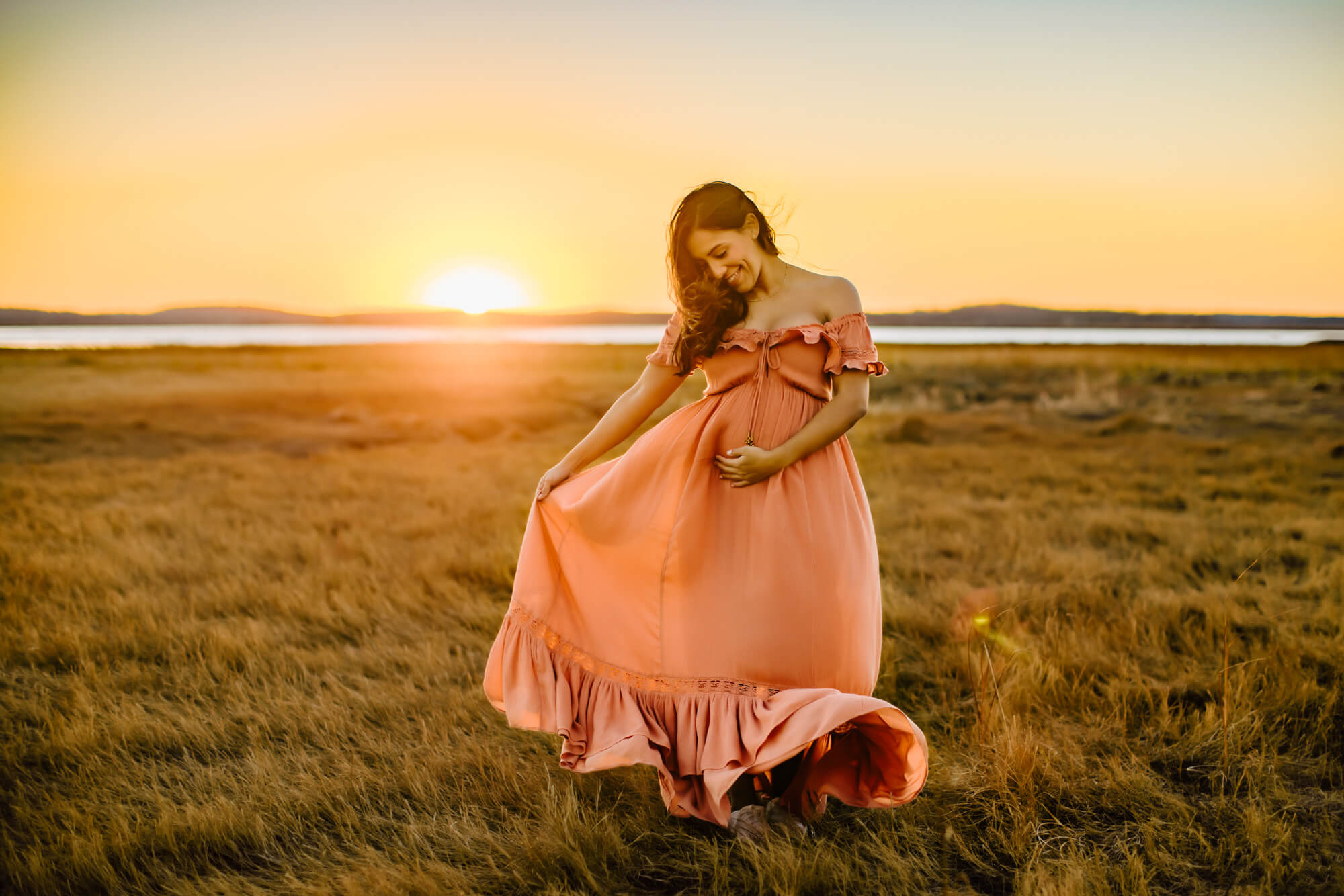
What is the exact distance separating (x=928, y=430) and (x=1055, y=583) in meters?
9.97

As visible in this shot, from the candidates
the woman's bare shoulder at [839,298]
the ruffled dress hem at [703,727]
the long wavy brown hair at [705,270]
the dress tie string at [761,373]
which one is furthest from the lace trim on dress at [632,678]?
the woman's bare shoulder at [839,298]

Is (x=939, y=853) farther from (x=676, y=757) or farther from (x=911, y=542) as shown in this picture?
(x=911, y=542)

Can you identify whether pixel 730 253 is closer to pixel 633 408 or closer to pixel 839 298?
pixel 839 298

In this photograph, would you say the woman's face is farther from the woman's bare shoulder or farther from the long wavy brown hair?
the woman's bare shoulder

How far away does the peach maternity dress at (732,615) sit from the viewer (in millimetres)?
2475

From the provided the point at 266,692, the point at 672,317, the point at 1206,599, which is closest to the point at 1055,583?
the point at 1206,599

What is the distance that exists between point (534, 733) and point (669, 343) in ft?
6.78

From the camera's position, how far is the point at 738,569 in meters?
2.55

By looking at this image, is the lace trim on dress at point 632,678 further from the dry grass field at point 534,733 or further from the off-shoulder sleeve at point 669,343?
the off-shoulder sleeve at point 669,343

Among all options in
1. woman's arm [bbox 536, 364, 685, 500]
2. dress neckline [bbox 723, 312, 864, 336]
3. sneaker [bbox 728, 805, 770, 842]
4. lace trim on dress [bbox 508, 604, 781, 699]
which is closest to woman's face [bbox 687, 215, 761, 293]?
dress neckline [bbox 723, 312, 864, 336]

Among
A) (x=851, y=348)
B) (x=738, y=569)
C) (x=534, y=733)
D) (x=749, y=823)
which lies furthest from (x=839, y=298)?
(x=534, y=733)

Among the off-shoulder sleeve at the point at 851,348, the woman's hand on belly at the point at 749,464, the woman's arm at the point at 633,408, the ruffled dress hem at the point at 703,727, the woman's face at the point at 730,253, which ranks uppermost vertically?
the woman's face at the point at 730,253

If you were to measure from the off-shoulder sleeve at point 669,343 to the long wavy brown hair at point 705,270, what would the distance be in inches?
1.5

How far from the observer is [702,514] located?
261 cm
